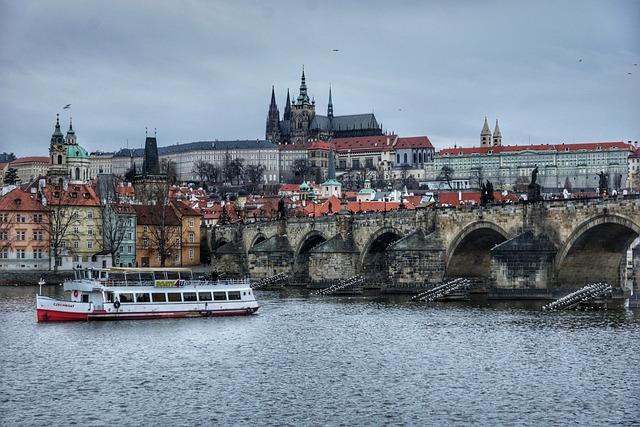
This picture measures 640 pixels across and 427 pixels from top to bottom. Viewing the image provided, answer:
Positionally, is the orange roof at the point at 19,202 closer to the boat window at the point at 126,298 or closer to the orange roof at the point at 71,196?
the orange roof at the point at 71,196

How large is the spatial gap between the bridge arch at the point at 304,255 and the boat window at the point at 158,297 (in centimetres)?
2710

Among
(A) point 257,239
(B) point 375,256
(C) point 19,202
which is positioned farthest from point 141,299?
(A) point 257,239

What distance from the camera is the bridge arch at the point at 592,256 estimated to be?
5281cm

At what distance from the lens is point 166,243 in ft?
302

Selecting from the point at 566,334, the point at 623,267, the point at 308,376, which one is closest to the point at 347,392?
the point at 308,376

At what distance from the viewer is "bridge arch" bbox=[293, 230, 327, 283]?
7894cm

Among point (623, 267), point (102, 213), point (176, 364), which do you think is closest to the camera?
point (176, 364)

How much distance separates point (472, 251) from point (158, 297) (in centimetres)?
1988

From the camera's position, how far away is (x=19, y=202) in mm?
82500

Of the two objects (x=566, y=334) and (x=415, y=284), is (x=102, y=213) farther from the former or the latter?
(x=566, y=334)

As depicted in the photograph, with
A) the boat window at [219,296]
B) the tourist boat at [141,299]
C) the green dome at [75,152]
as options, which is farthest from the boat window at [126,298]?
the green dome at [75,152]

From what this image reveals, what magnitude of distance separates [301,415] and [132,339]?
16142 millimetres

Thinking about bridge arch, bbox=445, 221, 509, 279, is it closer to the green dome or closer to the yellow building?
the yellow building

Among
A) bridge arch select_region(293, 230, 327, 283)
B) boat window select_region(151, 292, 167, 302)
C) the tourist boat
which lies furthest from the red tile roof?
boat window select_region(151, 292, 167, 302)
